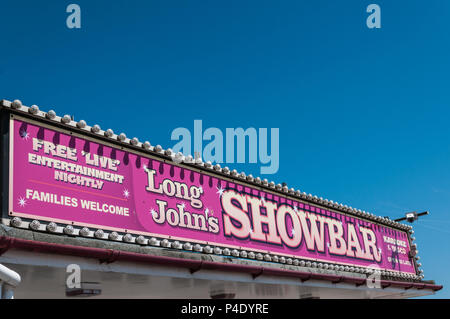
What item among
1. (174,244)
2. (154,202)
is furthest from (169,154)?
(174,244)

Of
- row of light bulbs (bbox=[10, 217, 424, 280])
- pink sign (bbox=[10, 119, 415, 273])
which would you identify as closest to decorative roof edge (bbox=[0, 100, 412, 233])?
Result: pink sign (bbox=[10, 119, 415, 273])

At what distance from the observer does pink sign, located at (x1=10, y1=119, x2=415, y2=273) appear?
9.89 m

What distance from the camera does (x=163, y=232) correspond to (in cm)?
1208

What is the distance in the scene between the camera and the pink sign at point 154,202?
9891 mm

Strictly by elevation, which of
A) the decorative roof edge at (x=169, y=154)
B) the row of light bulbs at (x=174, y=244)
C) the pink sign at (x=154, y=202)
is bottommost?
the row of light bulbs at (x=174, y=244)

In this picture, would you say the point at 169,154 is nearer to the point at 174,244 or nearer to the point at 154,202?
the point at 154,202

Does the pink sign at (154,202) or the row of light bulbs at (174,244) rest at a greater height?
the pink sign at (154,202)

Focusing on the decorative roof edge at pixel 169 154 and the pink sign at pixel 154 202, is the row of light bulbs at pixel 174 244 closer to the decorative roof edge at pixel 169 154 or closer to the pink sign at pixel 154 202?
the pink sign at pixel 154 202

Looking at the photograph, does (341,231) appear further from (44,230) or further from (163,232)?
(44,230)

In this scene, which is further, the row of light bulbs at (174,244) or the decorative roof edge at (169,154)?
the decorative roof edge at (169,154)

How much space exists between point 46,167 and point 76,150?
812mm

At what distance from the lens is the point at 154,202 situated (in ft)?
39.8

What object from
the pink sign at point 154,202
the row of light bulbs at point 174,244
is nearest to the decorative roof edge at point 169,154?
the pink sign at point 154,202
